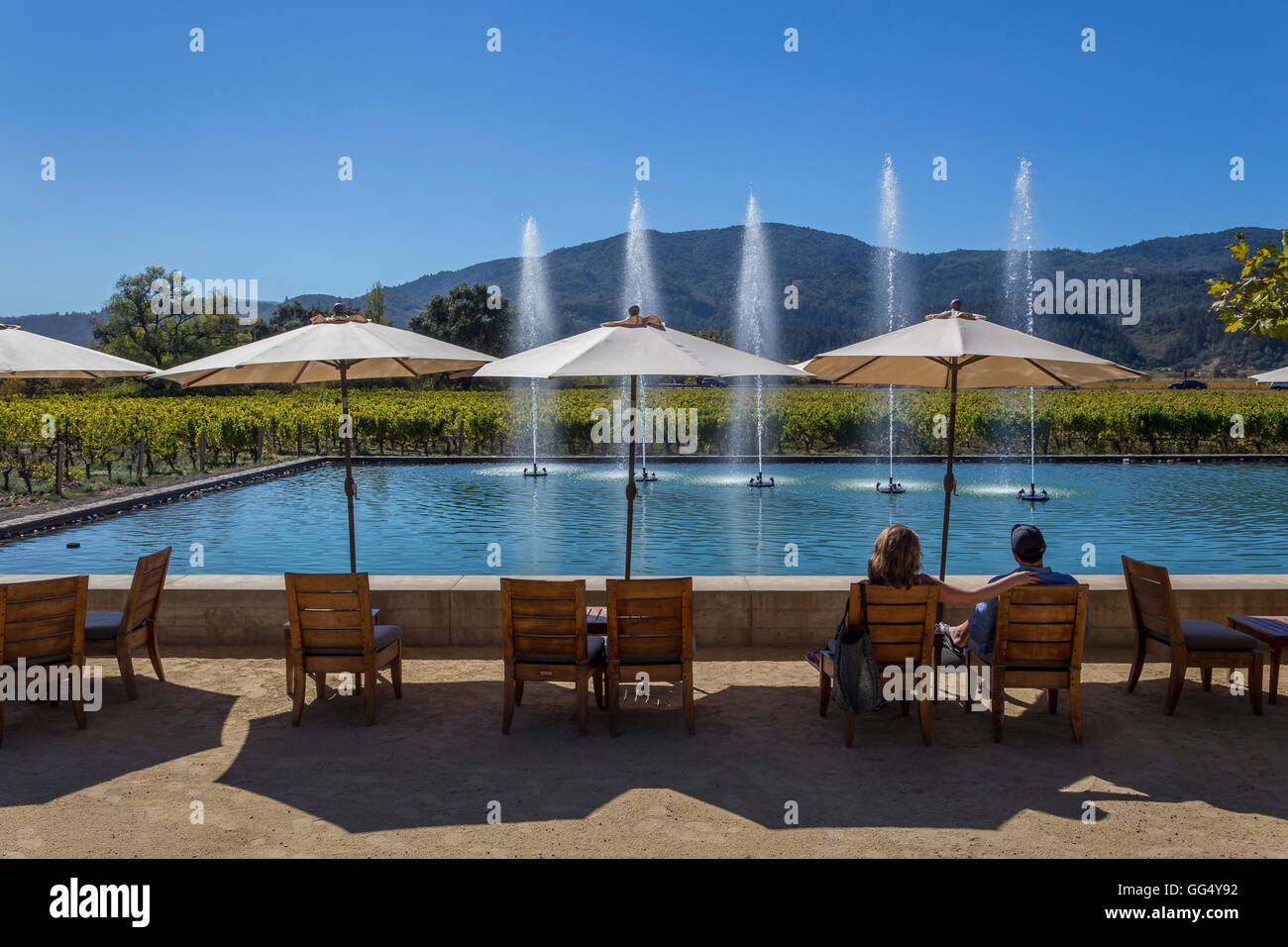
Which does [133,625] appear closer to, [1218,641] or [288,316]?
[1218,641]

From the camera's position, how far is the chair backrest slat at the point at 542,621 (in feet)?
17.5

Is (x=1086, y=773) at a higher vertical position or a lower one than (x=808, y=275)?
lower

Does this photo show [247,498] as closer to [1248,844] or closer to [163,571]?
[163,571]

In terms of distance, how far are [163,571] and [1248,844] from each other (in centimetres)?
626

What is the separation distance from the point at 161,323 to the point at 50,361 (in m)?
78.7

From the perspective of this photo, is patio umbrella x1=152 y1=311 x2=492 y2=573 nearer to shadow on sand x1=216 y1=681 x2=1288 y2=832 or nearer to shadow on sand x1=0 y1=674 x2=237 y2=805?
shadow on sand x1=0 y1=674 x2=237 y2=805

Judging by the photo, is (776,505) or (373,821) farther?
(776,505)

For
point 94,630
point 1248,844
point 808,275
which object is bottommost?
point 1248,844

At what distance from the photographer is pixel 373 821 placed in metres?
4.15

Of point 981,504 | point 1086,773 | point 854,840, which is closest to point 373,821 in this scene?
point 854,840

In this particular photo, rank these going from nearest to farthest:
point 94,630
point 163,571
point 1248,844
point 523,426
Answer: point 1248,844
point 94,630
point 163,571
point 523,426

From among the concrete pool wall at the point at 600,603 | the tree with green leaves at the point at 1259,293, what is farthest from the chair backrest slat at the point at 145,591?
the tree with green leaves at the point at 1259,293

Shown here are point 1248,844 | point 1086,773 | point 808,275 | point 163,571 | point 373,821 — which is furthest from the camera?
point 808,275

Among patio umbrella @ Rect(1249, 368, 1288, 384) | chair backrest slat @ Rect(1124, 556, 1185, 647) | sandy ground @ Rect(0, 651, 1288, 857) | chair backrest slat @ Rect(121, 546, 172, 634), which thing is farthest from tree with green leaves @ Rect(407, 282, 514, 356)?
chair backrest slat @ Rect(1124, 556, 1185, 647)
